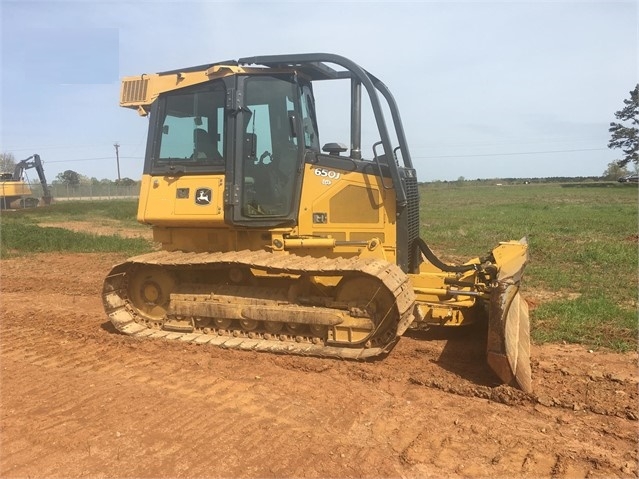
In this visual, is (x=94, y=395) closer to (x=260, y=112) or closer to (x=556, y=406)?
A: (x=260, y=112)

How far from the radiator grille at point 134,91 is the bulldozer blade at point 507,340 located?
4.81 metres

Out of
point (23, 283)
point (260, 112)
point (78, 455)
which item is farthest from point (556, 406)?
point (23, 283)

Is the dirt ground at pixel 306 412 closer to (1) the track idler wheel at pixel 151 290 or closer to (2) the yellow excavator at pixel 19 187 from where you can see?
(1) the track idler wheel at pixel 151 290

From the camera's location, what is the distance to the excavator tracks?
5855 mm

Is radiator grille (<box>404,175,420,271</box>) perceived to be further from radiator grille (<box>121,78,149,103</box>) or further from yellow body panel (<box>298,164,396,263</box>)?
radiator grille (<box>121,78,149,103</box>)

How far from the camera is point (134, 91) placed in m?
7.11

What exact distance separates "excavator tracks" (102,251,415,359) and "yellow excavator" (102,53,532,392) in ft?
0.05

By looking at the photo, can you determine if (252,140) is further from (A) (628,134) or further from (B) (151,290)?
(A) (628,134)

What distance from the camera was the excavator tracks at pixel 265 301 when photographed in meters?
5.86

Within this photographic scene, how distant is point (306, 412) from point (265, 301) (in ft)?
6.57

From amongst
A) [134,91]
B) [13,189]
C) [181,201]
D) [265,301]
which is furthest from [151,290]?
[13,189]

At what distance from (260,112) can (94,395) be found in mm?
3492

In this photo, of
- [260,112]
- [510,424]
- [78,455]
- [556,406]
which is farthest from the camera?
[260,112]

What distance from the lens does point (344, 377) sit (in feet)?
17.5
